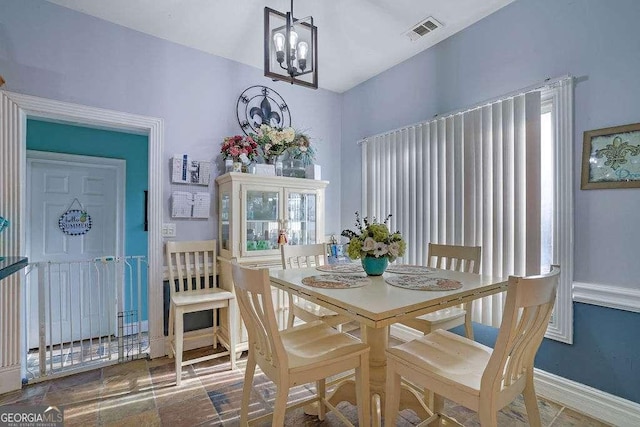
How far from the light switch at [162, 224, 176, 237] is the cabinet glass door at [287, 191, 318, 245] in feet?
3.44

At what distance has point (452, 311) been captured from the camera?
2102 mm

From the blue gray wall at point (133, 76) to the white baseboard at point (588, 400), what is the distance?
9.49ft

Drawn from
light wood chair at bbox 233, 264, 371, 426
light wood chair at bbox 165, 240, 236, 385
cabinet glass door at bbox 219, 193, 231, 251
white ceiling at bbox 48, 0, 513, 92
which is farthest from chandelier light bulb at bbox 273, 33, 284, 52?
light wood chair at bbox 165, 240, 236, 385

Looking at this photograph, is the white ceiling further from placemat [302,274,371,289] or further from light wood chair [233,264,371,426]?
light wood chair [233,264,371,426]

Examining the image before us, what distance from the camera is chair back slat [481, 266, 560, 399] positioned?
3.43ft

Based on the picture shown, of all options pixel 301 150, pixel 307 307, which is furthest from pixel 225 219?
pixel 307 307

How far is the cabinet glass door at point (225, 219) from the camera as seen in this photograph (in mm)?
2827

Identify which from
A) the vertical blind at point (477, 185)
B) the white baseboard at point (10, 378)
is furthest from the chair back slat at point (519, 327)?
the white baseboard at point (10, 378)

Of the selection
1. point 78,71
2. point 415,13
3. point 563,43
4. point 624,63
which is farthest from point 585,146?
point 78,71

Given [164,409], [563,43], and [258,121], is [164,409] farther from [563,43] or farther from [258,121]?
[563,43]

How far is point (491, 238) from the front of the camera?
234cm

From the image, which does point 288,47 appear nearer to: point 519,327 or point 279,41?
point 279,41

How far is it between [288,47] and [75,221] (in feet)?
10.2

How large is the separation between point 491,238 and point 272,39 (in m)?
2.05
